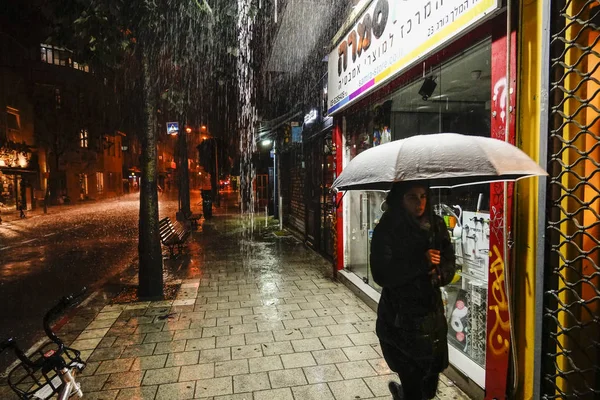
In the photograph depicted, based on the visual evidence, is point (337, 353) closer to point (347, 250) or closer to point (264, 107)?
point (347, 250)

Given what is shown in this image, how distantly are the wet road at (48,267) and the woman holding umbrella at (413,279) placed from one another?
483cm

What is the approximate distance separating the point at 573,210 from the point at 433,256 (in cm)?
110

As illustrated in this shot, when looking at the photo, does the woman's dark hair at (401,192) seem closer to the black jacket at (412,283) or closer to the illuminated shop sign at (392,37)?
the black jacket at (412,283)

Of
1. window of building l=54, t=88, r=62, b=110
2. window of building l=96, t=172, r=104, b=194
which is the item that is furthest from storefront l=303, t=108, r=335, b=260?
window of building l=96, t=172, r=104, b=194

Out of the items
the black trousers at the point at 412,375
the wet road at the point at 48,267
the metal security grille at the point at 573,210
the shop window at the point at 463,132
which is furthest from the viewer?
the wet road at the point at 48,267

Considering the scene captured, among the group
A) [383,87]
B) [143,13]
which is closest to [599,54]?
[383,87]

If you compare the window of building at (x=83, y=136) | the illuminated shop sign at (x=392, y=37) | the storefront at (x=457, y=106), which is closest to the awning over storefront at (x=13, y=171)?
the window of building at (x=83, y=136)

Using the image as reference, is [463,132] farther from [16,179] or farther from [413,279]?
[16,179]

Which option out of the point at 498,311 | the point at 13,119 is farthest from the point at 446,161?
the point at 13,119

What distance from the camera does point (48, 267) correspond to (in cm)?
980

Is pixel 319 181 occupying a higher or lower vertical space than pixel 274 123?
lower

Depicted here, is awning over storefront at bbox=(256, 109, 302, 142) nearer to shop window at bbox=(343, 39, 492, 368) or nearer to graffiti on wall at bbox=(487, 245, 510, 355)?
shop window at bbox=(343, 39, 492, 368)

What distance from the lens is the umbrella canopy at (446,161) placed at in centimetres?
232

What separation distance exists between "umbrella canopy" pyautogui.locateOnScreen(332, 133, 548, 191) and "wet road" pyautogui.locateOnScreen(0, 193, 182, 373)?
205 inches
